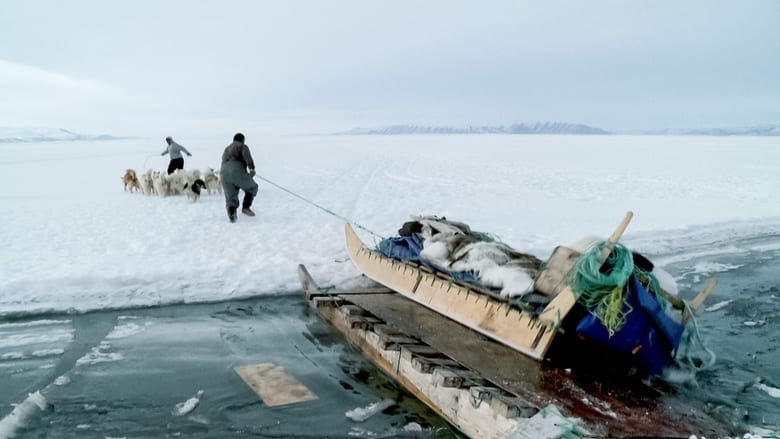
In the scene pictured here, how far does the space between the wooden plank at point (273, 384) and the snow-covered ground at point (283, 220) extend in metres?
2.26

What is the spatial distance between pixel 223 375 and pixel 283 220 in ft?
21.6

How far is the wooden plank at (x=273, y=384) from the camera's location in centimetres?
423

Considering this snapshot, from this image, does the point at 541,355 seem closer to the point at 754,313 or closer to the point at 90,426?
the point at 90,426

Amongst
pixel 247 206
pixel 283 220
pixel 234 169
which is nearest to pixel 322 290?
pixel 283 220

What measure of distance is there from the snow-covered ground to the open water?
746mm

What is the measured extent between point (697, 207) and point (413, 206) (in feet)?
24.8

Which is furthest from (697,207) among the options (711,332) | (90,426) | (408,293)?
(90,426)

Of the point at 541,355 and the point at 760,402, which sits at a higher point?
the point at 541,355

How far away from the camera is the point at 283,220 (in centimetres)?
1108

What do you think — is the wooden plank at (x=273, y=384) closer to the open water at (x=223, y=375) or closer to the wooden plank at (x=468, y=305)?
the open water at (x=223, y=375)

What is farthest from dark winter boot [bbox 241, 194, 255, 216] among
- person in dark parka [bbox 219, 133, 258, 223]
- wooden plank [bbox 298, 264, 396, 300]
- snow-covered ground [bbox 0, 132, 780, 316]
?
wooden plank [bbox 298, 264, 396, 300]

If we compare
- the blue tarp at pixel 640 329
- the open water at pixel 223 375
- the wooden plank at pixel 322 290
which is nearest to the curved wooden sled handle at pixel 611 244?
the blue tarp at pixel 640 329

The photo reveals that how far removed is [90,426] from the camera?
3799 millimetres

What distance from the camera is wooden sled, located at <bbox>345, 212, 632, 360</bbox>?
440 centimetres
